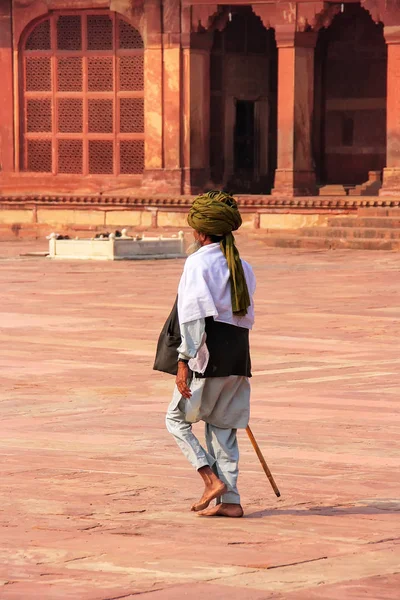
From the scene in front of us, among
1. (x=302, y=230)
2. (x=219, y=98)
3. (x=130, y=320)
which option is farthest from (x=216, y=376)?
(x=219, y=98)

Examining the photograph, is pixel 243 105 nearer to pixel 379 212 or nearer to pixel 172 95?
pixel 172 95

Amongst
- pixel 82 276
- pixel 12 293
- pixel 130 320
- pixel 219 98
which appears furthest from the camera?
pixel 219 98

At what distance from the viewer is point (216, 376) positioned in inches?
264

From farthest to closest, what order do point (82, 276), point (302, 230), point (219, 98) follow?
1. point (219, 98)
2. point (302, 230)
3. point (82, 276)

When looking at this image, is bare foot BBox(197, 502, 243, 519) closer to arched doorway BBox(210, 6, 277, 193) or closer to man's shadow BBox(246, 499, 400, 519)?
man's shadow BBox(246, 499, 400, 519)

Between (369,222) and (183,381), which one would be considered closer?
(183,381)

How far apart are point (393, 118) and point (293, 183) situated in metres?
1.85

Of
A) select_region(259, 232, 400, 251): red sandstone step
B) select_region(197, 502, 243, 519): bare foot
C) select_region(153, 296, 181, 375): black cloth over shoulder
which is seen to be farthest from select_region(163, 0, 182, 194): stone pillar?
select_region(197, 502, 243, 519): bare foot

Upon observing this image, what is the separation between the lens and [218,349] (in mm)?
6723

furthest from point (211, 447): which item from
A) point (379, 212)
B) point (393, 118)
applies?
point (393, 118)

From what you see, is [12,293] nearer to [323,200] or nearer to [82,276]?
[82,276]

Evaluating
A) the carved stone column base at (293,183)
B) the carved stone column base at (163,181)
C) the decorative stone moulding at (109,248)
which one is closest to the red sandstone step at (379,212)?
the carved stone column base at (293,183)

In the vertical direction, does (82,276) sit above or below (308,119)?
below

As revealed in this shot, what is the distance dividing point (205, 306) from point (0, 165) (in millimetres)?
22917
